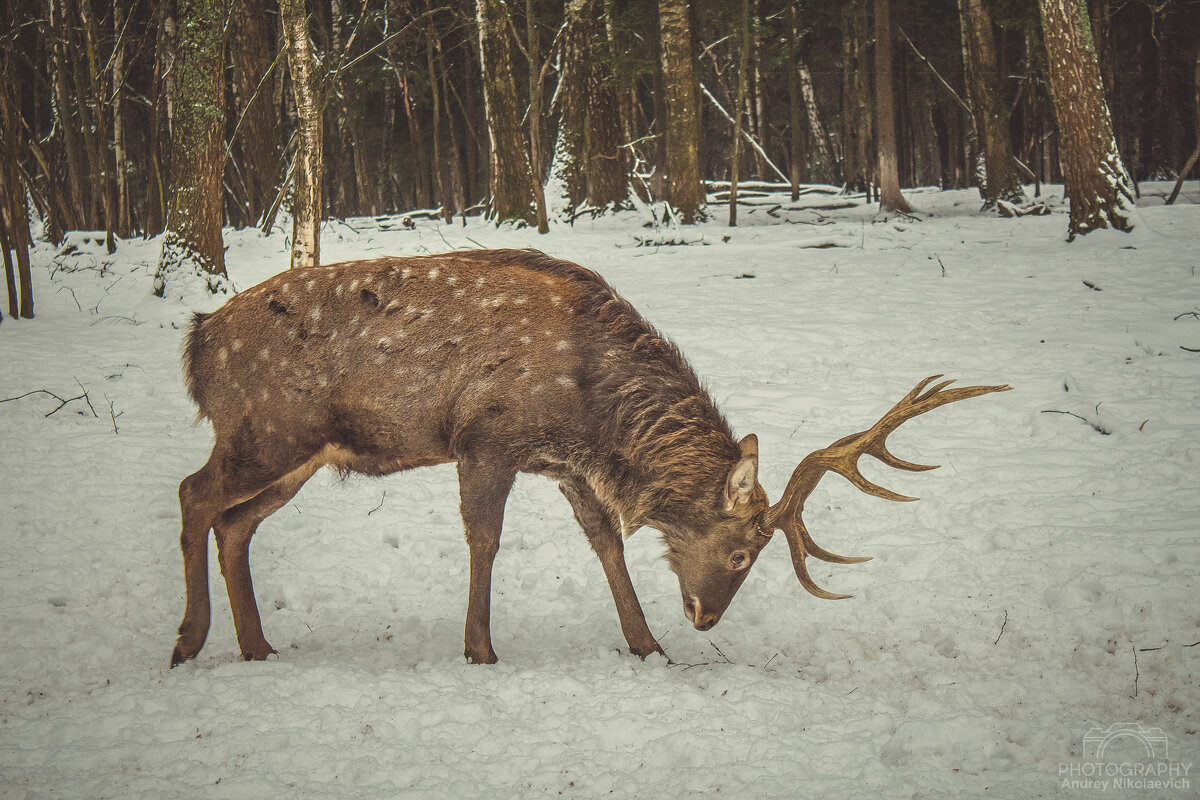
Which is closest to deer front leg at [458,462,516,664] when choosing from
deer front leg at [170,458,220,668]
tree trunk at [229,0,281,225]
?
deer front leg at [170,458,220,668]

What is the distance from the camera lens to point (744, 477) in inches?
148

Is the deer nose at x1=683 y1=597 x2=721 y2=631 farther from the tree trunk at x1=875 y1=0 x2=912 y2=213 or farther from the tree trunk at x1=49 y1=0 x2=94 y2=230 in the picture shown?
the tree trunk at x1=49 y1=0 x2=94 y2=230

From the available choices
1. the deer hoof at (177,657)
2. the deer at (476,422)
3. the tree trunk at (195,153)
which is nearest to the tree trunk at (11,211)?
the tree trunk at (195,153)

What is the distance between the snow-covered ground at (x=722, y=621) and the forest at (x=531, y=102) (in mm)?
2509

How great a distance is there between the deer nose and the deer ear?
0.54 m

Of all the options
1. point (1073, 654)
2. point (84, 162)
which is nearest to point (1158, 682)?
point (1073, 654)

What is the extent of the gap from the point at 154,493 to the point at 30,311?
430cm

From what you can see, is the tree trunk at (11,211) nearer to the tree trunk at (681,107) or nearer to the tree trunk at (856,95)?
the tree trunk at (681,107)

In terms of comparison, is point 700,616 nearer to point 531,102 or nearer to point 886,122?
point 531,102

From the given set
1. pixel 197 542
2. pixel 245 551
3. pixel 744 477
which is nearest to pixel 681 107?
pixel 744 477

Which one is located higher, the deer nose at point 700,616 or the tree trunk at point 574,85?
the tree trunk at point 574,85

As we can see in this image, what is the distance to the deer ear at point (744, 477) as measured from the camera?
370cm

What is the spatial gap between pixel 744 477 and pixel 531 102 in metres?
12.2

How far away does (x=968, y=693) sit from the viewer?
3.60 m
